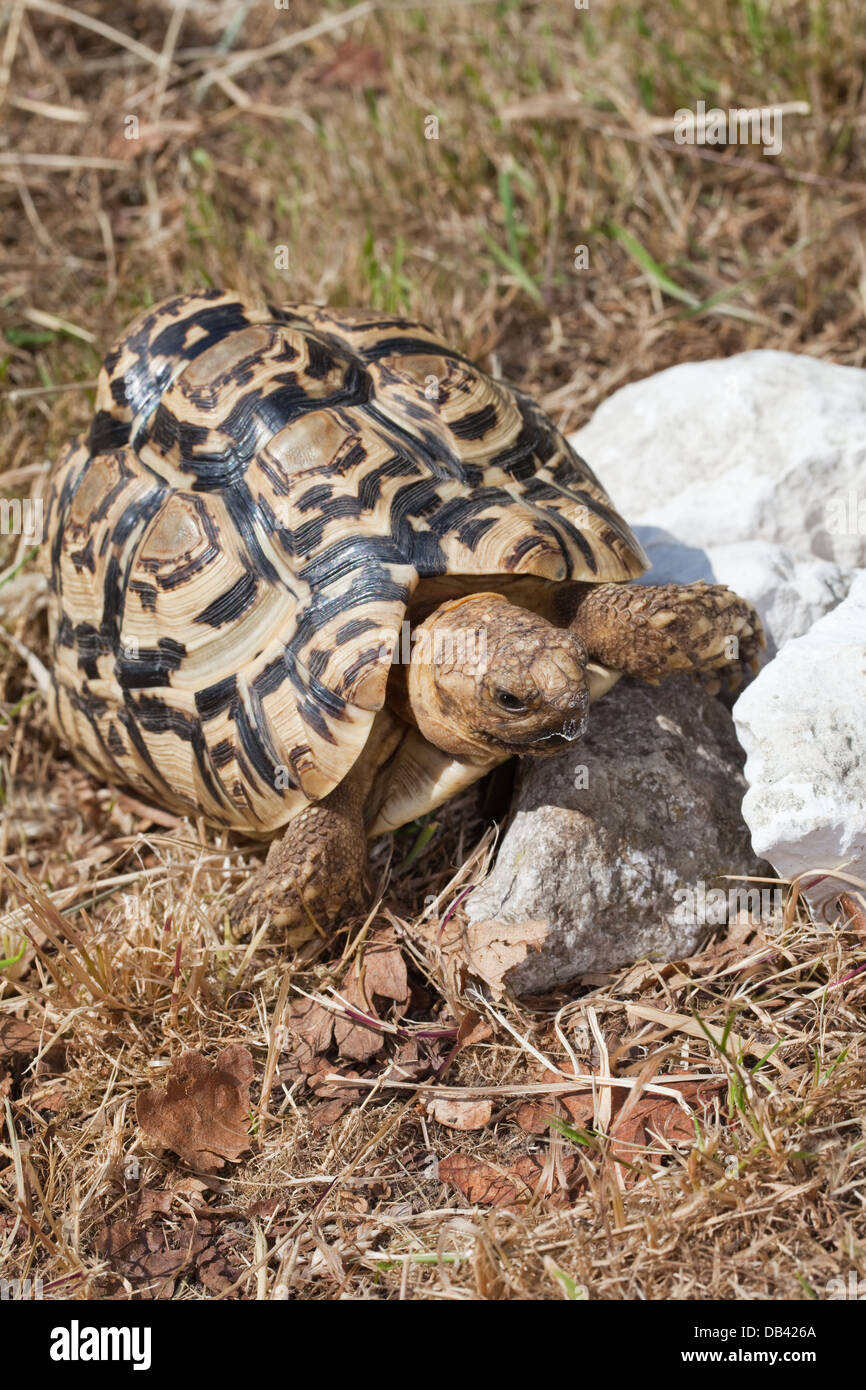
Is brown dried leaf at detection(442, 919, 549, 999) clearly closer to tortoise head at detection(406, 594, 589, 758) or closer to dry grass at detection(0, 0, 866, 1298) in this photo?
dry grass at detection(0, 0, 866, 1298)

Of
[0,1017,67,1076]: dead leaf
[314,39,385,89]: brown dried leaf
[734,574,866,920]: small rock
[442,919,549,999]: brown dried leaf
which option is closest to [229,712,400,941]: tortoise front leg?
[442,919,549,999]: brown dried leaf

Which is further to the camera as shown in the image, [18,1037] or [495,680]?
[18,1037]

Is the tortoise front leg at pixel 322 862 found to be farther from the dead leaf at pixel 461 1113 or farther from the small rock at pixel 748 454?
the small rock at pixel 748 454

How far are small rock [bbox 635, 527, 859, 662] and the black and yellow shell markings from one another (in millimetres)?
278

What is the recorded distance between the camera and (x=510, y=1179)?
2393 millimetres

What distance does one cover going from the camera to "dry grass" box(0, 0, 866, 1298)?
2270 mm

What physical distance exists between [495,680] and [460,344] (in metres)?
2.14

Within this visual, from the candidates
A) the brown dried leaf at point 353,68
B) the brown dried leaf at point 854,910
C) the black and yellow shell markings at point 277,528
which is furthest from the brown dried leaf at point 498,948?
the brown dried leaf at point 353,68

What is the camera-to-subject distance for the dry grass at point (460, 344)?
89.4 inches

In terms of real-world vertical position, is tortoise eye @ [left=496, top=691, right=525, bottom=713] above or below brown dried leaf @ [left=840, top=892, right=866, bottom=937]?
above

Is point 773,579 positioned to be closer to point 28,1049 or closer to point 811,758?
point 811,758

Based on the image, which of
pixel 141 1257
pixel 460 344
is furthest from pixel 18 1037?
pixel 460 344

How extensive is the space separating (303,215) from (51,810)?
2741 mm

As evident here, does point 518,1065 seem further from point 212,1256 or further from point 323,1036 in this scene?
point 212,1256
